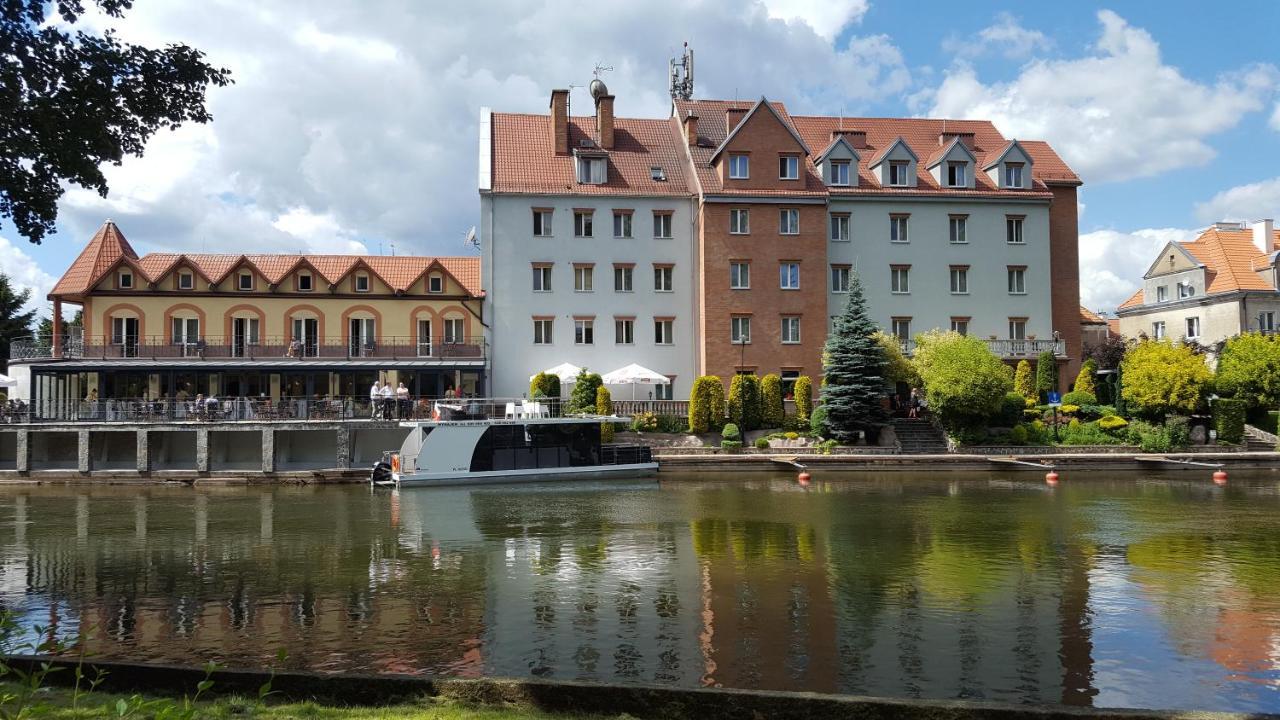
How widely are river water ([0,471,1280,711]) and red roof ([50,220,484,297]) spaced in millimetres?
18654

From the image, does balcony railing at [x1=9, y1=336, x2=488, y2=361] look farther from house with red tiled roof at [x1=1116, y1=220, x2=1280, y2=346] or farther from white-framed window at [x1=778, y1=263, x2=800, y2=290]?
house with red tiled roof at [x1=1116, y1=220, x2=1280, y2=346]

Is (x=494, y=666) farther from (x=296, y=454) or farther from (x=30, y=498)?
(x=296, y=454)

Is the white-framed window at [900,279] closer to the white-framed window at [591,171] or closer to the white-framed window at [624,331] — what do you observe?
the white-framed window at [624,331]

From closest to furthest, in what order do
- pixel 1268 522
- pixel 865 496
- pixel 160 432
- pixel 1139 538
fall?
pixel 1139 538 < pixel 1268 522 < pixel 865 496 < pixel 160 432

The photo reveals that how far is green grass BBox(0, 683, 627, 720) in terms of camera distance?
25.2 ft

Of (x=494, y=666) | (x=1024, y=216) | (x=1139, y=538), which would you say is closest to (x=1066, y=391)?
(x=1024, y=216)

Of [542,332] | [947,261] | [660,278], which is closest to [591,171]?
[660,278]

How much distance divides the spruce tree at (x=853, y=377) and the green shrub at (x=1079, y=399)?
398 inches

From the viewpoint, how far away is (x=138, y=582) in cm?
1830

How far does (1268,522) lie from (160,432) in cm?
4329

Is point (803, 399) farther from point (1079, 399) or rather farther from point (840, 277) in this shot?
point (1079, 399)

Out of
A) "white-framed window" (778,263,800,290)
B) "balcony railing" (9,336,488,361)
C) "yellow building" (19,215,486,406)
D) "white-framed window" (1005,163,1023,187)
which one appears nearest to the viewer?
"balcony railing" (9,336,488,361)

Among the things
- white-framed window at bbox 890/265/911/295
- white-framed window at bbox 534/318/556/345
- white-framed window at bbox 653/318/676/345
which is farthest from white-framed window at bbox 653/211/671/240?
white-framed window at bbox 890/265/911/295

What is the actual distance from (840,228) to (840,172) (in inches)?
123
